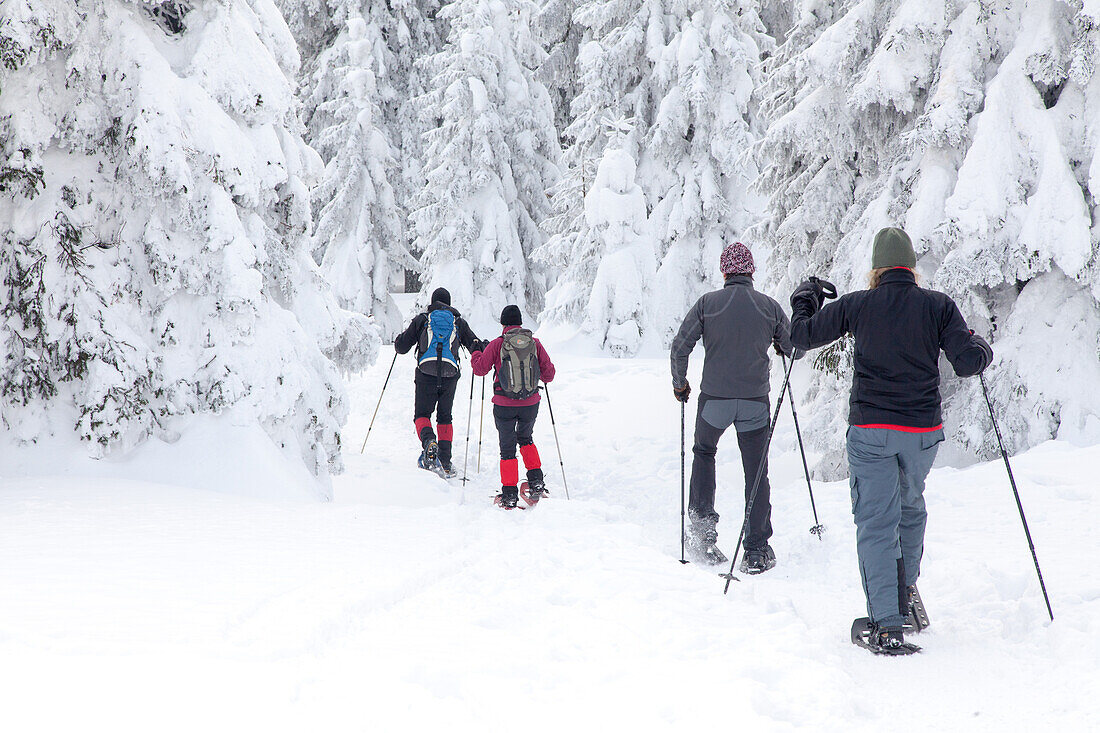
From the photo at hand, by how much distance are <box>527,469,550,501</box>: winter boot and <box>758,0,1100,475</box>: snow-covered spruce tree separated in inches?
143

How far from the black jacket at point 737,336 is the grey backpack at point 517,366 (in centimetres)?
239

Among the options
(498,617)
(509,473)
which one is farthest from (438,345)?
(498,617)

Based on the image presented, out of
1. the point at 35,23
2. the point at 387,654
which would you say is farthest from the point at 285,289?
the point at 387,654

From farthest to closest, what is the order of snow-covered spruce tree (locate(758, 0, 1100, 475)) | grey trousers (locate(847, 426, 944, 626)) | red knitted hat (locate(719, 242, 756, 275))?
1. snow-covered spruce tree (locate(758, 0, 1100, 475))
2. red knitted hat (locate(719, 242, 756, 275))
3. grey trousers (locate(847, 426, 944, 626))

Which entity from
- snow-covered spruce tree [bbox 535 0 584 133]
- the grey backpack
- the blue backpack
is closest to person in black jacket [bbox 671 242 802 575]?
the grey backpack

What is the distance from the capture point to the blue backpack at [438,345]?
400 inches

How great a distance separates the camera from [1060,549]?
540 centimetres

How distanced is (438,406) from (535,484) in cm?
247

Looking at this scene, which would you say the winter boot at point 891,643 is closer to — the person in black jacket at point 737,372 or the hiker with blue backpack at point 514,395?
the person in black jacket at point 737,372

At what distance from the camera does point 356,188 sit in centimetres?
2273

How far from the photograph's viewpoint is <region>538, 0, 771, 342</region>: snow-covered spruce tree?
18.2 meters

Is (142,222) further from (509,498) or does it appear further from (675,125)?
(675,125)

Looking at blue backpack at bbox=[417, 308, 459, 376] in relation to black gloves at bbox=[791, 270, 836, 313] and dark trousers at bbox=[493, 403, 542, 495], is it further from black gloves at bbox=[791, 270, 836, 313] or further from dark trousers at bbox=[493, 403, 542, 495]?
black gloves at bbox=[791, 270, 836, 313]

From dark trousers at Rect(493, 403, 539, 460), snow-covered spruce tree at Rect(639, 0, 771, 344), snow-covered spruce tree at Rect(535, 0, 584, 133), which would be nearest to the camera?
dark trousers at Rect(493, 403, 539, 460)
